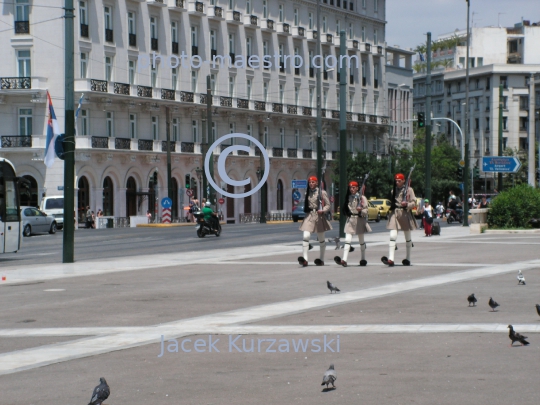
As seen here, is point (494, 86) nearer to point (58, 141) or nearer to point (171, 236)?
point (171, 236)

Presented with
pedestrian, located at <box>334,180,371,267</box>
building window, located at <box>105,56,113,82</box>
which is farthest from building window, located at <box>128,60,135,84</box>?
pedestrian, located at <box>334,180,371,267</box>

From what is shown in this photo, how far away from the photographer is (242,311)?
13195mm

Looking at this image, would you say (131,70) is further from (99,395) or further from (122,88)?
(99,395)

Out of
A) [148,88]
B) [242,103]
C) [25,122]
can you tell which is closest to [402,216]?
[242,103]

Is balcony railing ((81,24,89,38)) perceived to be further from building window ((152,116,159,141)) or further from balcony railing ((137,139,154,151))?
building window ((152,116,159,141))

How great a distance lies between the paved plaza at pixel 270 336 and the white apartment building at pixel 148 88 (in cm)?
4224

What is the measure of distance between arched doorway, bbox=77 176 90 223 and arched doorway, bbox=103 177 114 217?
1163mm

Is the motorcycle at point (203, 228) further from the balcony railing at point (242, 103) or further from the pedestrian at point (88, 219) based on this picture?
the balcony railing at point (242, 103)

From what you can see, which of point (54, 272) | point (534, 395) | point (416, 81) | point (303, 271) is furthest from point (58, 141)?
point (416, 81)

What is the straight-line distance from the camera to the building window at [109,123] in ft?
211

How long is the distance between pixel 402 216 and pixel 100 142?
44.5 metres

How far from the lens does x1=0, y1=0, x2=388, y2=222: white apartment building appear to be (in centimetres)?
6138

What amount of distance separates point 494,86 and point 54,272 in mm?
113549

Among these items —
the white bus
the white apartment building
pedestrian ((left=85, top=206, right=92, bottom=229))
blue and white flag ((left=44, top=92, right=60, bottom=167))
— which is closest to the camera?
the white bus
